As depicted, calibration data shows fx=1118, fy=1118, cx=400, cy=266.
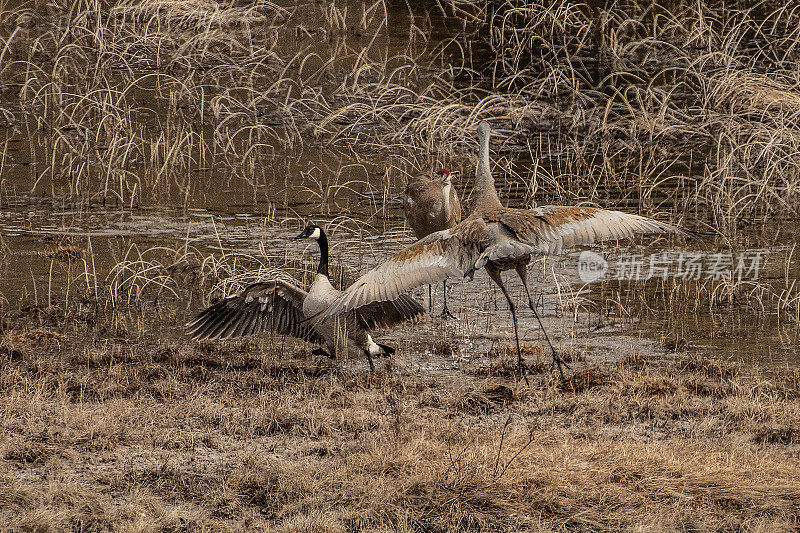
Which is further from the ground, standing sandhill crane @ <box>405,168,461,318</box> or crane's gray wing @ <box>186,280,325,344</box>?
standing sandhill crane @ <box>405,168,461,318</box>

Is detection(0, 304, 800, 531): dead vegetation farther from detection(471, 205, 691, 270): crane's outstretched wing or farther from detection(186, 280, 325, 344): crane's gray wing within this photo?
detection(471, 205, 691, 270): crane's outstretched wing

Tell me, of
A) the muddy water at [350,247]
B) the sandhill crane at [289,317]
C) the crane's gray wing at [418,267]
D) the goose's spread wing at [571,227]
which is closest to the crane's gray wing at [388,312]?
the sandhill crane at [289,317]

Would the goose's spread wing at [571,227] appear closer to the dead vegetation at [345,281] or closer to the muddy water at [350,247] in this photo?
the dead vegetation at [345,281]

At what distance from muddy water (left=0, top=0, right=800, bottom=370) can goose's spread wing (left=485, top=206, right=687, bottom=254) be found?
1.07 meters

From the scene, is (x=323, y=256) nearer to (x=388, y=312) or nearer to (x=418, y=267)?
(x=388, y=312)

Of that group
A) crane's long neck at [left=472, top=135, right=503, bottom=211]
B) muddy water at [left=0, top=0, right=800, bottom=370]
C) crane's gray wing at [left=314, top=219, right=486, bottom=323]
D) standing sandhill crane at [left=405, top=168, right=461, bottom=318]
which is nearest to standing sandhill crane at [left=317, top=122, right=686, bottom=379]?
crane's gray wing at [left=314, top=219, right=486, bottom=323]

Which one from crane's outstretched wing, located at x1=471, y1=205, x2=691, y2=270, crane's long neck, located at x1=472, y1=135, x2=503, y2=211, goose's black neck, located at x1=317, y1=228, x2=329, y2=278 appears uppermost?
crane's long neck, located at x1=472, y1=135, x2=503, y2=211

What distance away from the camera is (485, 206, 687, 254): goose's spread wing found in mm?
7340

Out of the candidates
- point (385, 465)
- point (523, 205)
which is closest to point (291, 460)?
point (385, 465)

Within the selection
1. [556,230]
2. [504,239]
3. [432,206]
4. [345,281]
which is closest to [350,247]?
[345,281]

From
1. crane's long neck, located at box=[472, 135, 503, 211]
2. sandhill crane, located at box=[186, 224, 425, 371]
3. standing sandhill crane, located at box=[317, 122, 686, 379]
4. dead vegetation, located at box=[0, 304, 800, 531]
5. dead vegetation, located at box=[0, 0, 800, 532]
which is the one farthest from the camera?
crane's long neck, located at box=[472, 135, 503, 211]

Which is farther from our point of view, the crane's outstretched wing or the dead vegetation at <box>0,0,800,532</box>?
the crane's outstretched wing

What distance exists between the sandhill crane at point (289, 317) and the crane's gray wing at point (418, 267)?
0.52 metres

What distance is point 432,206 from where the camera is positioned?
9531 millimetres
